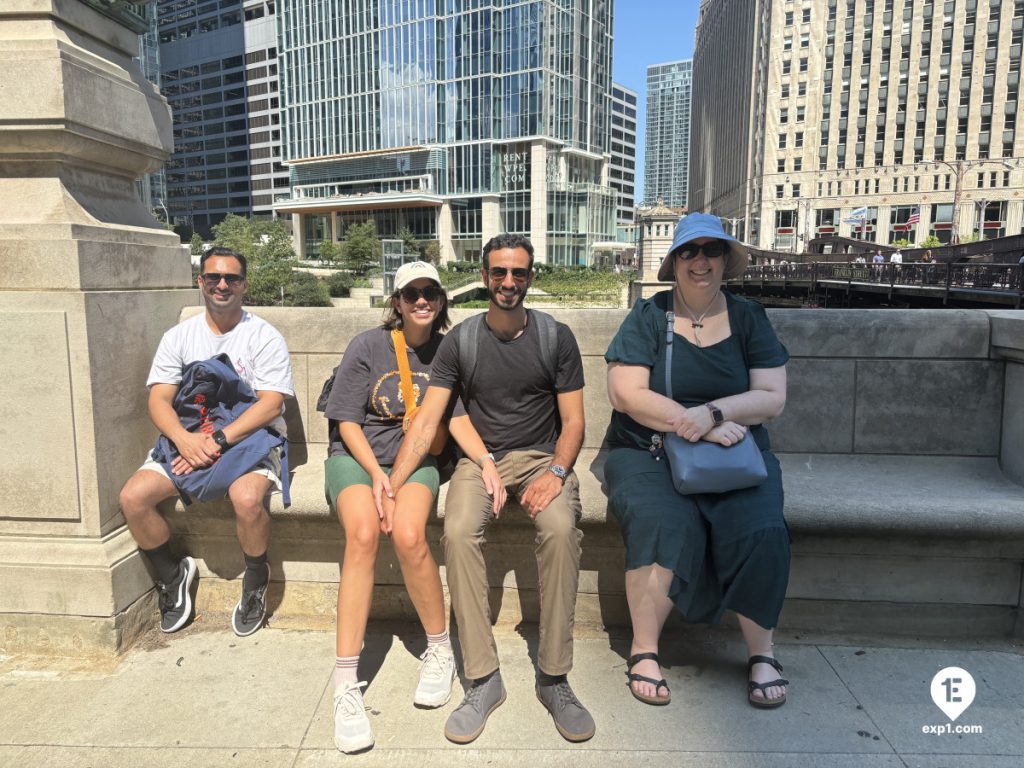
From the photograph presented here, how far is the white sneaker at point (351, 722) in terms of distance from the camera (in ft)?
8.63

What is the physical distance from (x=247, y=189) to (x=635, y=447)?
407 feet

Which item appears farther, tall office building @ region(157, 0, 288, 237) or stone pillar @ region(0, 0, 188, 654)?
tall office building @ region(157, 0, 288, 237)

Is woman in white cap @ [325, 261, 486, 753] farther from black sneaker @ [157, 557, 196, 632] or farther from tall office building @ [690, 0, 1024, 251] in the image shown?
tall office building @ [690, 0, 1024, 251]

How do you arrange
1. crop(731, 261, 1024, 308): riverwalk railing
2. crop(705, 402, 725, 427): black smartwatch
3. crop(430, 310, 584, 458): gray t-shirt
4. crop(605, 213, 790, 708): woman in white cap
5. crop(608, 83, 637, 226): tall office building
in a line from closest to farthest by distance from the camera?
crop(605, 213, 790, 708): woman in white cap
crop(705, 402, 725, 427): black smartwatch
crop(430, 310, 584, 458): gray t-shirt
crop(731, 261, 1024, 308): riverwalk railing
crop(608, 83, 637, 226): tall office building

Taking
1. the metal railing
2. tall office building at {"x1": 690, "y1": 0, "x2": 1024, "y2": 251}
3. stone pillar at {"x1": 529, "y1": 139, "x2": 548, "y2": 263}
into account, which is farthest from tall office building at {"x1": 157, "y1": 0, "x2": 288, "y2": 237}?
the metal railing

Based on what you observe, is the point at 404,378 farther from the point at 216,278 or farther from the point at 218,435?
the point at 216,278

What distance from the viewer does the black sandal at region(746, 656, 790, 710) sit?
2.88m

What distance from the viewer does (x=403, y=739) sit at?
8.87 feet

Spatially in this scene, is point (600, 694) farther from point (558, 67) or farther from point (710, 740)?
point (558, 67)

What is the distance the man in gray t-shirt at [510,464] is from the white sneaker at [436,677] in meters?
0.12

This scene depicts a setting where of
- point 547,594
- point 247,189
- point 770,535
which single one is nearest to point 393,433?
point 547,594

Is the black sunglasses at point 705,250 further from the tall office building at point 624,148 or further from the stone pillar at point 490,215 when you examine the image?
the tall office building at point 624,148

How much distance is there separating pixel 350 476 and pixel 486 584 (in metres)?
0.83

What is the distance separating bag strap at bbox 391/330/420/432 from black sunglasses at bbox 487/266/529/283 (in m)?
0.65
